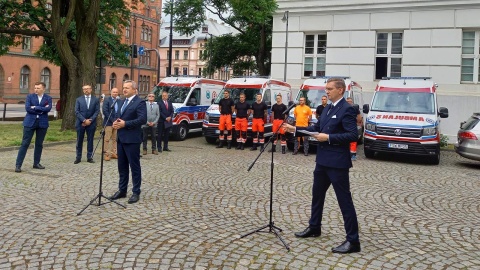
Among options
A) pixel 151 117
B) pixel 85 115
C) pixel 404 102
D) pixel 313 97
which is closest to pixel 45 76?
pixel 151 117

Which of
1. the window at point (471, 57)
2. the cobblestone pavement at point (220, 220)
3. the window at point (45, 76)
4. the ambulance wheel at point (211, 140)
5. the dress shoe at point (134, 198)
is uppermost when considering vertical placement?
the window at point (45, 76)

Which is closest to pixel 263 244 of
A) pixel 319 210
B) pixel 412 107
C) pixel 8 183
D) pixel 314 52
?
pixel 319 210

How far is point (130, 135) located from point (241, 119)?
8.67 m

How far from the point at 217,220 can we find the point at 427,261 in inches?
109

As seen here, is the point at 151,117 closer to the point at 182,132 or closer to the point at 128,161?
the point at 182,132

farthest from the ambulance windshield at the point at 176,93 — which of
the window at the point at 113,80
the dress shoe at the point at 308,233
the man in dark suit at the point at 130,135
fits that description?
the window at the point at 113,80

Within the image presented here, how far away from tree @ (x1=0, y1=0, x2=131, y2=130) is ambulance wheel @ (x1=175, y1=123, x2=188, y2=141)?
12.9 ft

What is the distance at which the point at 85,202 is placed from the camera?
7.42 m

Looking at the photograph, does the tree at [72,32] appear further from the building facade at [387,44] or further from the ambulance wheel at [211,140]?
the building facade at [387,44]

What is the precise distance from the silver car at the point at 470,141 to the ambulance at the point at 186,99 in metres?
9.68

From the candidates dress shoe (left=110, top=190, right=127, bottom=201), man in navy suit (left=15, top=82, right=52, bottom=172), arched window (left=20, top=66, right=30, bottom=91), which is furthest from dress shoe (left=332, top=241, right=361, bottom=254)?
arched window (left=20, top=66, right=30, bottom=91)

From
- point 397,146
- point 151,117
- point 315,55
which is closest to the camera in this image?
point 397,146

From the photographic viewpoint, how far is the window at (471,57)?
19.2m

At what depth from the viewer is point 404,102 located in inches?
567
